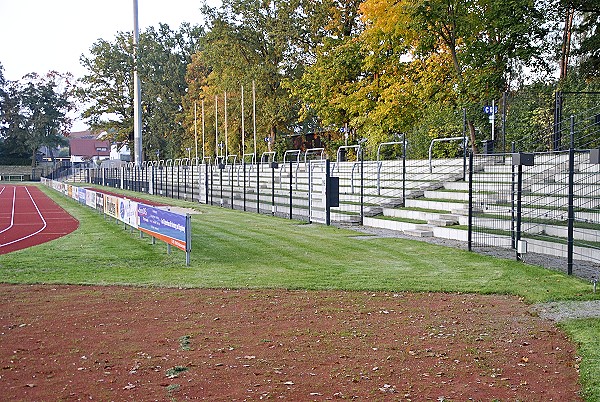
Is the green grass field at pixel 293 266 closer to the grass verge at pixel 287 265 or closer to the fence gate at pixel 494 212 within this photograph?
the grass verge at pixel 287 265

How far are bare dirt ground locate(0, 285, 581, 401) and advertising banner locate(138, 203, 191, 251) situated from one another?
3.17m

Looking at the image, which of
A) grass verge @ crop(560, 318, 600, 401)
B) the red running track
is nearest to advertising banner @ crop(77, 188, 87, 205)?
the red running track

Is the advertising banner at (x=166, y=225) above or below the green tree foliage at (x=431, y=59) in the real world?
below

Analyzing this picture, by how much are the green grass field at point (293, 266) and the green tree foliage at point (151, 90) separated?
6241cm

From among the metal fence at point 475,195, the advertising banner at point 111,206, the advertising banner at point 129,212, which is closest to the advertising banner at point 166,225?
the advertising banner at point 129,212

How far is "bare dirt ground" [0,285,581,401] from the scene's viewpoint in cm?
664

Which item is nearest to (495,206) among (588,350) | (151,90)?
(588,350)

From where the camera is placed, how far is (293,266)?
14398 mm

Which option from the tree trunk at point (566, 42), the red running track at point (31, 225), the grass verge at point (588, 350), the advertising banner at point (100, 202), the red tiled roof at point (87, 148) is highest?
the tree trunk at point (566, 42)

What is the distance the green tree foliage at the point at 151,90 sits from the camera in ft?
271

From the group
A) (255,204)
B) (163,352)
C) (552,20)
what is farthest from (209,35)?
(163,352)

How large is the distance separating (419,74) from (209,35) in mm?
26332

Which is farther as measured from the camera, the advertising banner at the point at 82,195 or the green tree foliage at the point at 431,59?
the advertising banner at the point at 82,195

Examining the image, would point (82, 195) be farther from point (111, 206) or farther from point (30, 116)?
point (30, 116)
